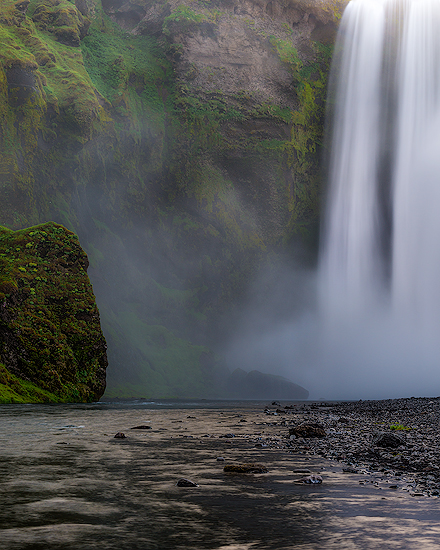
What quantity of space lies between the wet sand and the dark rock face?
90.8m

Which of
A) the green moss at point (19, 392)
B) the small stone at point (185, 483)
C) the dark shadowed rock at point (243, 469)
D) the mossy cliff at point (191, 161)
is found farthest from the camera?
the mossy cliff at point (191, 161)

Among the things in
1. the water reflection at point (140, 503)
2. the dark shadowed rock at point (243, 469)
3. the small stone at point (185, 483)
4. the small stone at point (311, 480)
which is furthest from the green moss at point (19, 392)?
the small stone at point (311, 480)

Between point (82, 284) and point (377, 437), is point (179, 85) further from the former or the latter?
point (377, 437)

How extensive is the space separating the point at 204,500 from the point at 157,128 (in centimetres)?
10610

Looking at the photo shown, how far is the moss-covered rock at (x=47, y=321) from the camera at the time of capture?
133 ft

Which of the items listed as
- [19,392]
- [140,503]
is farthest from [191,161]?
[140,503]

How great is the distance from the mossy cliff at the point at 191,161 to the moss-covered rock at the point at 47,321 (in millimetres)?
43774

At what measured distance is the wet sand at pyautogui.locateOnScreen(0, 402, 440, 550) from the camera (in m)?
4.33

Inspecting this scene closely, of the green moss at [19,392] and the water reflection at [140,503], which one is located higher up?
the water reflection at [140,503]

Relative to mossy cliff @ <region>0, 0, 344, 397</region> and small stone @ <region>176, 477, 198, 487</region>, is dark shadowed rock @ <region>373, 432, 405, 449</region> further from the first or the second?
mossy cliff @ <region>0, 0, 344, 397</region>

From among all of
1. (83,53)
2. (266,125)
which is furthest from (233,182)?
(83,53)

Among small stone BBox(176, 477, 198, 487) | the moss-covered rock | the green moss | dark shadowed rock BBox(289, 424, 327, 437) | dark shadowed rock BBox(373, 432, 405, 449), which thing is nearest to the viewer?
small stone BBox(176, 477, 198, 487)

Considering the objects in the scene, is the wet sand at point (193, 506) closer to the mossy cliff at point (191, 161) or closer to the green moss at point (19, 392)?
the green moss at point (19, 392)

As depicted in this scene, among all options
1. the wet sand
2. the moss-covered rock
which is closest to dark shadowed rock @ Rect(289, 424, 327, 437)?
the wet sand
